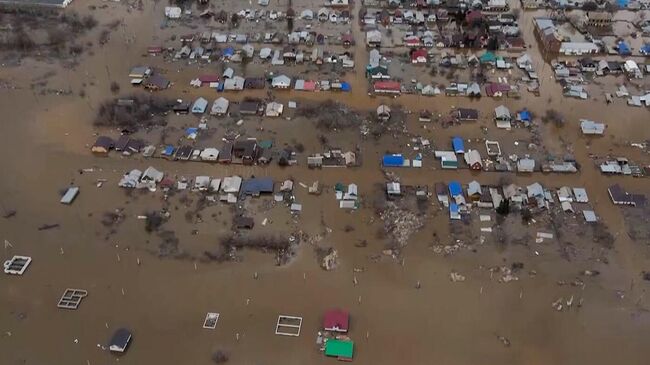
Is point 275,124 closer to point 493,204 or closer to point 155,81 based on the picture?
point 155,81

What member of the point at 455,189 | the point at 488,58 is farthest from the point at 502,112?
the point at 455,189

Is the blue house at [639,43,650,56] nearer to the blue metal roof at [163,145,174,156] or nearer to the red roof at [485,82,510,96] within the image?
the red roof at [485,82,510,96]

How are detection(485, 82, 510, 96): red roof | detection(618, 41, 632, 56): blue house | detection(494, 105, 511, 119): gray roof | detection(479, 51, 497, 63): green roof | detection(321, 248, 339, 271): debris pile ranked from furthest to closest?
detection(618, 41, 632, 56): blue house, detection(479, 51, 497, 63): green roof, detection(485, 82, 510, 96): red roof, detection(494, 105, 511, 119): gray roof, detection(321, 248, 339, 271): debris pile

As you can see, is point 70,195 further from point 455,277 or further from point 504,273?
point 504,273

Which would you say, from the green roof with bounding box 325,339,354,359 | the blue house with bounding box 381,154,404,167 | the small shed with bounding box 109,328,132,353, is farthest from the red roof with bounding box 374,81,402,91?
the small shed with bounding box 109,328,132,353

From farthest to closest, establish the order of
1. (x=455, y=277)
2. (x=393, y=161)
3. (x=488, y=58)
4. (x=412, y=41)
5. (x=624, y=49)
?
(x=412, y=41), (x=624, y=49), (x=488, y=58), (x=393, y=161), (x=455, y=277)

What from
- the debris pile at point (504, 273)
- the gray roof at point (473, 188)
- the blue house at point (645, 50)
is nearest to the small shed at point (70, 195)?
the gray roof at point (473, 188)
